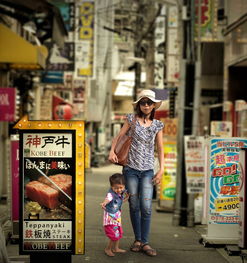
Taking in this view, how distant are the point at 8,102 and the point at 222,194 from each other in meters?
6.37

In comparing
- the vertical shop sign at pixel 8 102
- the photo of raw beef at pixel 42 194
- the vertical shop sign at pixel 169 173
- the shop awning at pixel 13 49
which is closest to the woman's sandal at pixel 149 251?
the photo of raw beef at pixel 42 194

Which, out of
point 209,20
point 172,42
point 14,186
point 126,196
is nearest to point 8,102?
point 14,186

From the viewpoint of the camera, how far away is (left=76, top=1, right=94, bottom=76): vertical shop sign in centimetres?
2677

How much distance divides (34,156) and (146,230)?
2.07 meters

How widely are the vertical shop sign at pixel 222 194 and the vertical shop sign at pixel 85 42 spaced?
20.1 m

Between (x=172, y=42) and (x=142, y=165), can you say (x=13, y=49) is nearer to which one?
(x=142, y=165)

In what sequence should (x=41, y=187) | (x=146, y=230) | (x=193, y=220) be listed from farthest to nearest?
1. (x=193, y=220)
2. (x=146, y=230)
3. (x=41, y=187)

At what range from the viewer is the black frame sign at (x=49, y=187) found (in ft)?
16.8

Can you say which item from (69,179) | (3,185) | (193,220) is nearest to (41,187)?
(69,179)

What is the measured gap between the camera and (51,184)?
510cm

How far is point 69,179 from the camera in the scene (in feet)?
16.9

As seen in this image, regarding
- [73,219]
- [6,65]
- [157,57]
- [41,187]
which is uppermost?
[157,57]

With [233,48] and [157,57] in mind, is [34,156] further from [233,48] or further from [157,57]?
[157,57]

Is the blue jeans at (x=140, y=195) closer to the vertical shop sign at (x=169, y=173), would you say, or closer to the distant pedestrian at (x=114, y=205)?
the distant pedestrian at (x=114, y=205)
